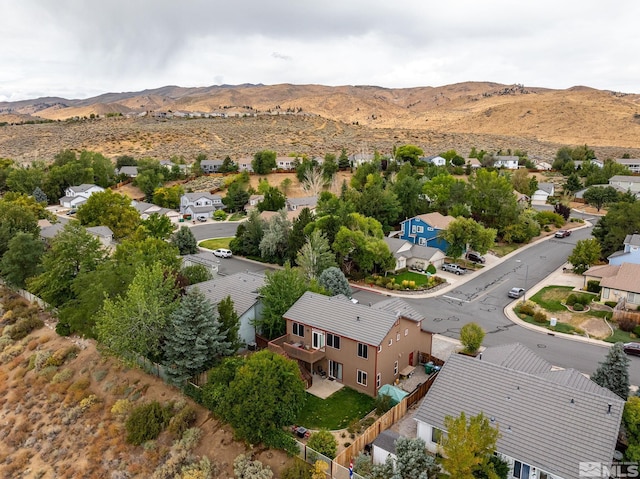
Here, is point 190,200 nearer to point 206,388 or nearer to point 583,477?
point 206,388

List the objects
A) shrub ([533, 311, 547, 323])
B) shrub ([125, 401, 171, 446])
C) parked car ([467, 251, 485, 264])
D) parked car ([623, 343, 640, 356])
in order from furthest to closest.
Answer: parked car ([467, 251, 485, 264]) → shrub ([533, 311, 547, 323]) → parked car ([623, 343, 640, 356]) → shrub ([125, 401, 171, 446])

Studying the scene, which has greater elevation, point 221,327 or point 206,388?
point 221,327

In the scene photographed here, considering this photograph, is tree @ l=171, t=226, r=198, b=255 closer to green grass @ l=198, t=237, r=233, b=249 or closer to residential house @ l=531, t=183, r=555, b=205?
green grass @ l=198, t=237, r=233, b=249

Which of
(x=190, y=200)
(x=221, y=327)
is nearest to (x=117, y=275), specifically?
(x=221, y=327)

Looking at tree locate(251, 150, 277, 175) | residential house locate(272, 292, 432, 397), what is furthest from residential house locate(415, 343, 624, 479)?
tree locate(251, 150, 277, 175)

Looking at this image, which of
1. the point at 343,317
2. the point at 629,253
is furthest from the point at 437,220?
the point at 343,317
